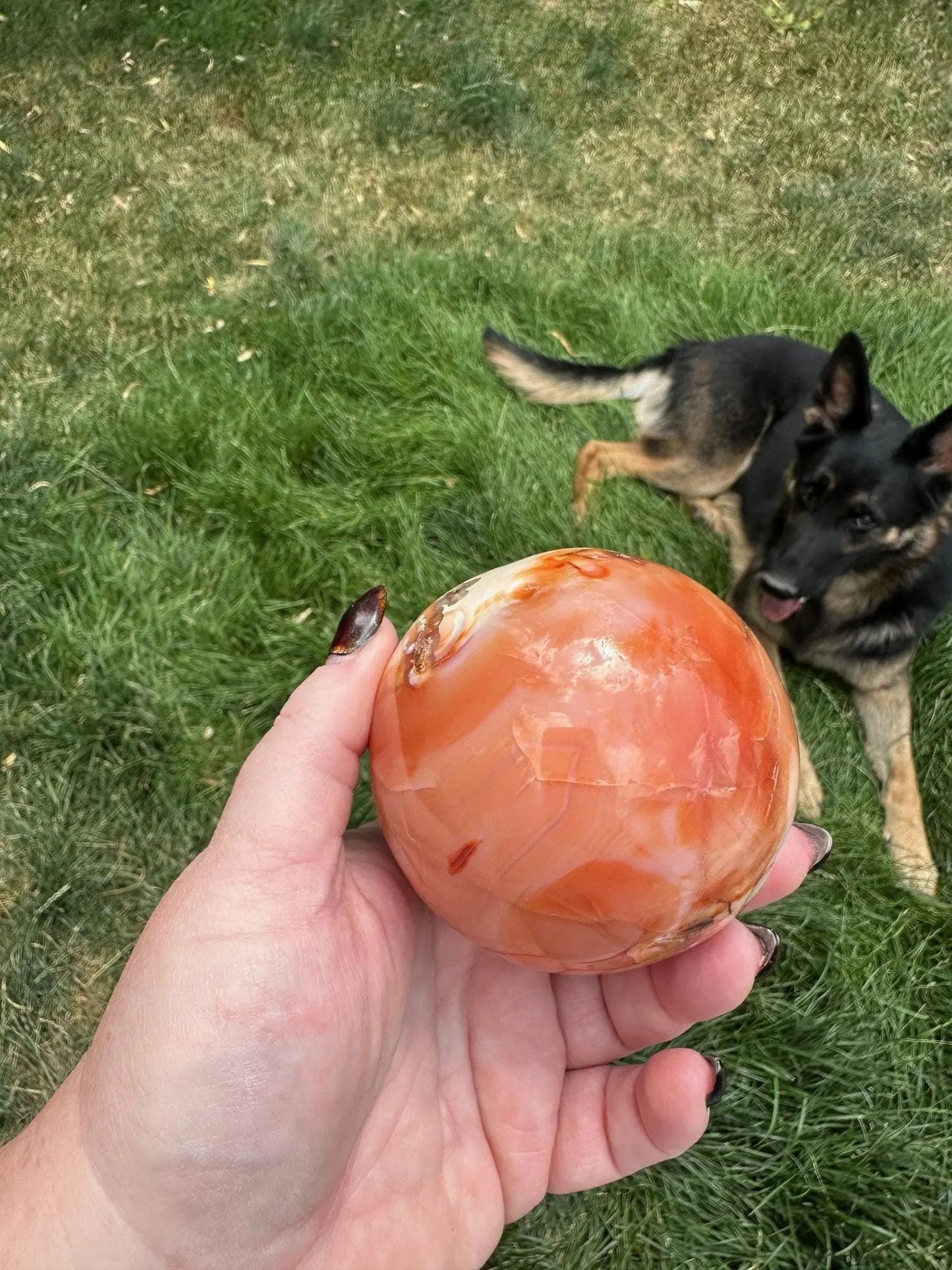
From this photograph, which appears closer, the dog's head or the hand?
the hand

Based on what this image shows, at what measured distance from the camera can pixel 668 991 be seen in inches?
78.0

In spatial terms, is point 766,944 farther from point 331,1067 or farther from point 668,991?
point 331,1067

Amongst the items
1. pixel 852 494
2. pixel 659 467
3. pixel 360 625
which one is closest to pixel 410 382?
pixel 659 467

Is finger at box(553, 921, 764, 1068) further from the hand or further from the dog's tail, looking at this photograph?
the dog's tail

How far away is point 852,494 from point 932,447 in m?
0.30

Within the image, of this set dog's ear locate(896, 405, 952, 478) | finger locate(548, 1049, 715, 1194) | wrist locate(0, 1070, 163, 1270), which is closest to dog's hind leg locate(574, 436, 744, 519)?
dog's ear locate(896, 405, 952, 478)

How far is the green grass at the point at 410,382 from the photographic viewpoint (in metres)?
2.43

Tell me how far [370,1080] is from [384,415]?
93.3 inches

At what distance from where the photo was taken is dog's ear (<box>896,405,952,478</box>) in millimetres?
2982

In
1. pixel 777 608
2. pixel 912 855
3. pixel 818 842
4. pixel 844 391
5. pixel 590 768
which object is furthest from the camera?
pixel 777 608

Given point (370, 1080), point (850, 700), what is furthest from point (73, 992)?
point (850, 700)

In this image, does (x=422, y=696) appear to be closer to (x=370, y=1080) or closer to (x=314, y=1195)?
(x=370, y=1080)

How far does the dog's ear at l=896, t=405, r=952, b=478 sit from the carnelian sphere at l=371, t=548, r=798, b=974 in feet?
6.29

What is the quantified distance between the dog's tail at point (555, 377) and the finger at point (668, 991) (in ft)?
7.12
